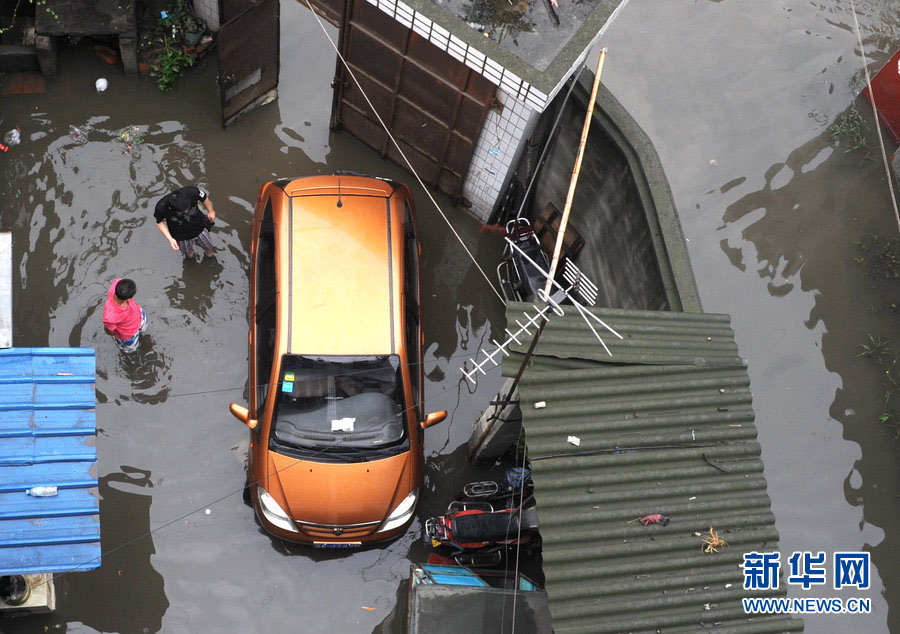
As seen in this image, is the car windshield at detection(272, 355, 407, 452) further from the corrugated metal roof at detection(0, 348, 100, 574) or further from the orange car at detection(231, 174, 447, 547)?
the corrugated metal roof at detection(0, 348, 100, 574)

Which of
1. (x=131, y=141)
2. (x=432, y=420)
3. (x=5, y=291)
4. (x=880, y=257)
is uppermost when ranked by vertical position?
(x=131, y=141)

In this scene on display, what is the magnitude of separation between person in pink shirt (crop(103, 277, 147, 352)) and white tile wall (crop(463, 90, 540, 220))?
432cm

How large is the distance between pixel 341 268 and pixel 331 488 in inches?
91.8

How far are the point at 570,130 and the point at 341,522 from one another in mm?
5042

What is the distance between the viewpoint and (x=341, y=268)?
27.8 feet

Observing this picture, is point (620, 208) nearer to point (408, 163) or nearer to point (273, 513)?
point (408, 163)

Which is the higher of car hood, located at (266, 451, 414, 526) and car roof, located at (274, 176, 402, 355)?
car roof, located at (274, 176, 402, 355)

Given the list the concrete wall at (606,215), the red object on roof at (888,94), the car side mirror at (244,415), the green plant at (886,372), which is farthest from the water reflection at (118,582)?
the red object on roof at (888,94)

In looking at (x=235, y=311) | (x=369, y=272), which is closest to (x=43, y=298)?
(x=235, y=311)

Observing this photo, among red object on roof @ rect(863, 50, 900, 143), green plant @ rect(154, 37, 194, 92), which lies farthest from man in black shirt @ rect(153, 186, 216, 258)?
red object on roof @ rect(863, 50, 900, 143)

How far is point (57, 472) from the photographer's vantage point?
6.68 metres

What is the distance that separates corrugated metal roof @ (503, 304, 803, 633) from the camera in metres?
6.03

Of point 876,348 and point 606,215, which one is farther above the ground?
point 606,215

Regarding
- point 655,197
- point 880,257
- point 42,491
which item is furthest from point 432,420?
point 880,257
